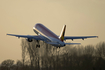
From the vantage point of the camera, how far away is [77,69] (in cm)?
12675

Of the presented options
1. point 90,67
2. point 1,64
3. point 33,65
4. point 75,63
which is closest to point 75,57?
point 75,63

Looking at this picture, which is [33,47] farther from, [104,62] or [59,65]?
[104,62]

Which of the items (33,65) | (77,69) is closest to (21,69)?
(33,65)

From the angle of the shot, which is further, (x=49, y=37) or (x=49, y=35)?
(x=49, y=35)

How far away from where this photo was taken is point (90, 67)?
12400 centimetres

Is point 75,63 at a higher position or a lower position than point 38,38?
lower

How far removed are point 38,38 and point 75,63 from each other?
28058mm

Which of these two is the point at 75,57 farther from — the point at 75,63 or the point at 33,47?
the point at 33,47

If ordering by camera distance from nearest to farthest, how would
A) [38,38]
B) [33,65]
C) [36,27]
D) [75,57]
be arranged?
1. [38,38]
2. [36,27]
3. [75,57]
4. [33,65]

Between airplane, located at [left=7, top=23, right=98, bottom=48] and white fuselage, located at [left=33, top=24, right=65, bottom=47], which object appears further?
airplane, located at [left=7, top=23, right=98, bottom=48]

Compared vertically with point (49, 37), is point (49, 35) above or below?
above

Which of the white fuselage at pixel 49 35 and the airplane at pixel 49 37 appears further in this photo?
the airplane at pixel 49 37

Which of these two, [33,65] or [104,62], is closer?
[104,62]

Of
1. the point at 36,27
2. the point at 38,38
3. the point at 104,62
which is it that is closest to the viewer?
the point at 38,38
